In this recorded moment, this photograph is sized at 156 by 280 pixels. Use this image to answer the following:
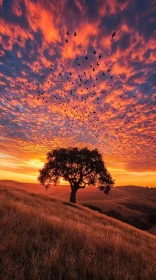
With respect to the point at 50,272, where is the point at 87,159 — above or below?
above

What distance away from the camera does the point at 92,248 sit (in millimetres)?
6816

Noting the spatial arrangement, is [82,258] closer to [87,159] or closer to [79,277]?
[79,277]

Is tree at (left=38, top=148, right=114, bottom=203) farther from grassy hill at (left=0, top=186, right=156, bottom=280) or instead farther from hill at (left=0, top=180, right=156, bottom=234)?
grassy hill at (left=0, top=186, right=156, bottom=280)

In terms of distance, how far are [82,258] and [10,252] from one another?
1.93 metres

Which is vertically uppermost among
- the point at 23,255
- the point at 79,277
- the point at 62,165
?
the point at 62,165

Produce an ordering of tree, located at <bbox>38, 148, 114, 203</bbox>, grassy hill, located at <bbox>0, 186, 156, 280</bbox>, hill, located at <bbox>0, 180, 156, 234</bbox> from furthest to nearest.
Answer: hill, located at <bbox>0, 180, 156, 234</bbox>
tree, located at <bbox>38, 148, 114, 203</bbox>
grassy hill, located at <bbox>0, 186, 156, 280</bbox>

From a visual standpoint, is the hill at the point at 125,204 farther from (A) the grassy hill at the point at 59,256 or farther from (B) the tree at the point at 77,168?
(A) the grassy hill at the point at 59,256

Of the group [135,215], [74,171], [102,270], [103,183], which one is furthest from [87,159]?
[102,270]

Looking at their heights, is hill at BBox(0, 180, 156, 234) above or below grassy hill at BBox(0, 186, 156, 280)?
above

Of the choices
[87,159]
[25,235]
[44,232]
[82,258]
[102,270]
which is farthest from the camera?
[87,159]

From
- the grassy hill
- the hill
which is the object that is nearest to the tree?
the hill

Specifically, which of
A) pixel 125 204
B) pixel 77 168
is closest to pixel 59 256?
pixel 77 168

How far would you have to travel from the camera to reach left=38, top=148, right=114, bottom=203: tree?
3844 cm

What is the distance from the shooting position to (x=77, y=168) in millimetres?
38594
